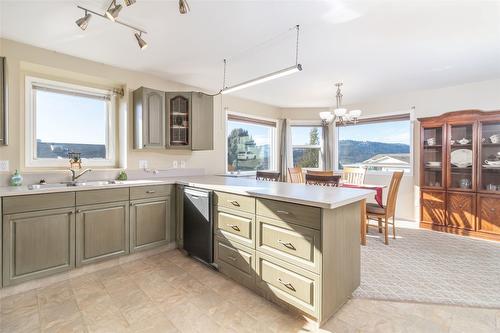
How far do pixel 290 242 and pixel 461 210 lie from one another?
3522 millimetres

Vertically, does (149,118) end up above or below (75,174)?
above

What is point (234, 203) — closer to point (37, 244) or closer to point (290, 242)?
point (290, 242)

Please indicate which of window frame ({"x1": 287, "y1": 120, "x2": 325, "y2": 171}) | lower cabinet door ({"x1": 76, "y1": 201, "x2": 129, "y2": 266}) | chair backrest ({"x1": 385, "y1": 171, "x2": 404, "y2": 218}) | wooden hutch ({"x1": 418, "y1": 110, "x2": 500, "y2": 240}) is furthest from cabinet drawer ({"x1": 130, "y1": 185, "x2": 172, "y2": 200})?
wooden hutch ({"x1": 418, "y1": 110, "x2": 500, "y2": 240})

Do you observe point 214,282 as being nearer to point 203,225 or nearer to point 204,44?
point 203,225

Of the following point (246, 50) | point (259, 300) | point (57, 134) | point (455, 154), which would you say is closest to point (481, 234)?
point (455, 154)

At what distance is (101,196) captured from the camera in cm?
259

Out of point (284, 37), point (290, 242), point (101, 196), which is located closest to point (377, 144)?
point (284, 37)

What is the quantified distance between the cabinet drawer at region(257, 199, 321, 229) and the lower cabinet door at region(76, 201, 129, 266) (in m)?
1.63

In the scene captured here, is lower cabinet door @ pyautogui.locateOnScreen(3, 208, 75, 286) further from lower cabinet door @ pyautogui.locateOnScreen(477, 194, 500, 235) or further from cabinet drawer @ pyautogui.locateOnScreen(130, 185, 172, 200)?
lower cabinet door @ pyautogui.locateOnScreen(477, 194, 500, 235)

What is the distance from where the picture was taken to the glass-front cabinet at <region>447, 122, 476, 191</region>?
3.80m

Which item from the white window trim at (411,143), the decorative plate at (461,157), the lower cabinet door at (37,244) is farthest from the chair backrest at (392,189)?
the lower cabinet door at (37,244)

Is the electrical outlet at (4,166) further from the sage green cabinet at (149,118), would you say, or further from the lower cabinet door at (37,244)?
the sage green cabinet at (149,118)

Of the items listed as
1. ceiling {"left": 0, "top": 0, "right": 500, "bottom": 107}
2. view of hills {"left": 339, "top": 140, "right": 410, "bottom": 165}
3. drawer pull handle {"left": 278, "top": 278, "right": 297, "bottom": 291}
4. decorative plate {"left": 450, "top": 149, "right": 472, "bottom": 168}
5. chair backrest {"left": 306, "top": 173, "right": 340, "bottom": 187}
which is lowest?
drawer pull handle {"left": 278, "top": 278, "right": 297, "bottom": 291}

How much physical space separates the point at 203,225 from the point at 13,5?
2481 mm
